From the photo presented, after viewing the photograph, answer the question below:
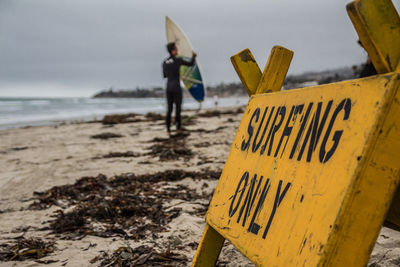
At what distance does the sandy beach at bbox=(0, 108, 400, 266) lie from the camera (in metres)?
1.77

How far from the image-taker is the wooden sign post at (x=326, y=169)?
2.54 feet

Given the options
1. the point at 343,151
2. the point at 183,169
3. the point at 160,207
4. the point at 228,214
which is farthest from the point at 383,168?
the point at 183,169

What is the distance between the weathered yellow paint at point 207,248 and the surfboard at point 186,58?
8.32 m

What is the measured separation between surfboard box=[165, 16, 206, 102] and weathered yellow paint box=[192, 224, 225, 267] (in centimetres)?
832

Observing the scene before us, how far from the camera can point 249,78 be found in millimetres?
1483

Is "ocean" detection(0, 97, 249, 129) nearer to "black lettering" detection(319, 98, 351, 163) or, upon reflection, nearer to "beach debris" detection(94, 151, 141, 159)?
"beach debris" detection(94, 151, 141, 159)

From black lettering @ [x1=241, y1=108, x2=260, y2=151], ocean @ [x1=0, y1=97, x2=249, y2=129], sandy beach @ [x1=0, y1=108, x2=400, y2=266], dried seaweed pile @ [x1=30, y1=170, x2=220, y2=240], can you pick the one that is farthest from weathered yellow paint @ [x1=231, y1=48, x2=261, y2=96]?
ocean @ [x1=0, y1=97, x2=249, y2=129]

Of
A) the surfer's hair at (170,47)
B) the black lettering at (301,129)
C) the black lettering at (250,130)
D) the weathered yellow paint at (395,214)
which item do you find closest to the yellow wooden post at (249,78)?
the black lettering at (250,130)

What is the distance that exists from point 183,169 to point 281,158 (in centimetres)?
271

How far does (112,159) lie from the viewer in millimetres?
4633

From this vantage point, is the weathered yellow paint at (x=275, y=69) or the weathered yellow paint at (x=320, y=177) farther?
the weathered yellow paint at (x=275, y=69)

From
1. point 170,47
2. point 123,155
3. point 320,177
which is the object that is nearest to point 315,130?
point 320,177

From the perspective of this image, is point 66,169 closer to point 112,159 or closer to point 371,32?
point 112,159

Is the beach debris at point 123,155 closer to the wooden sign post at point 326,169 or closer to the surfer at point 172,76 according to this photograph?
the surfer at point 172,76
